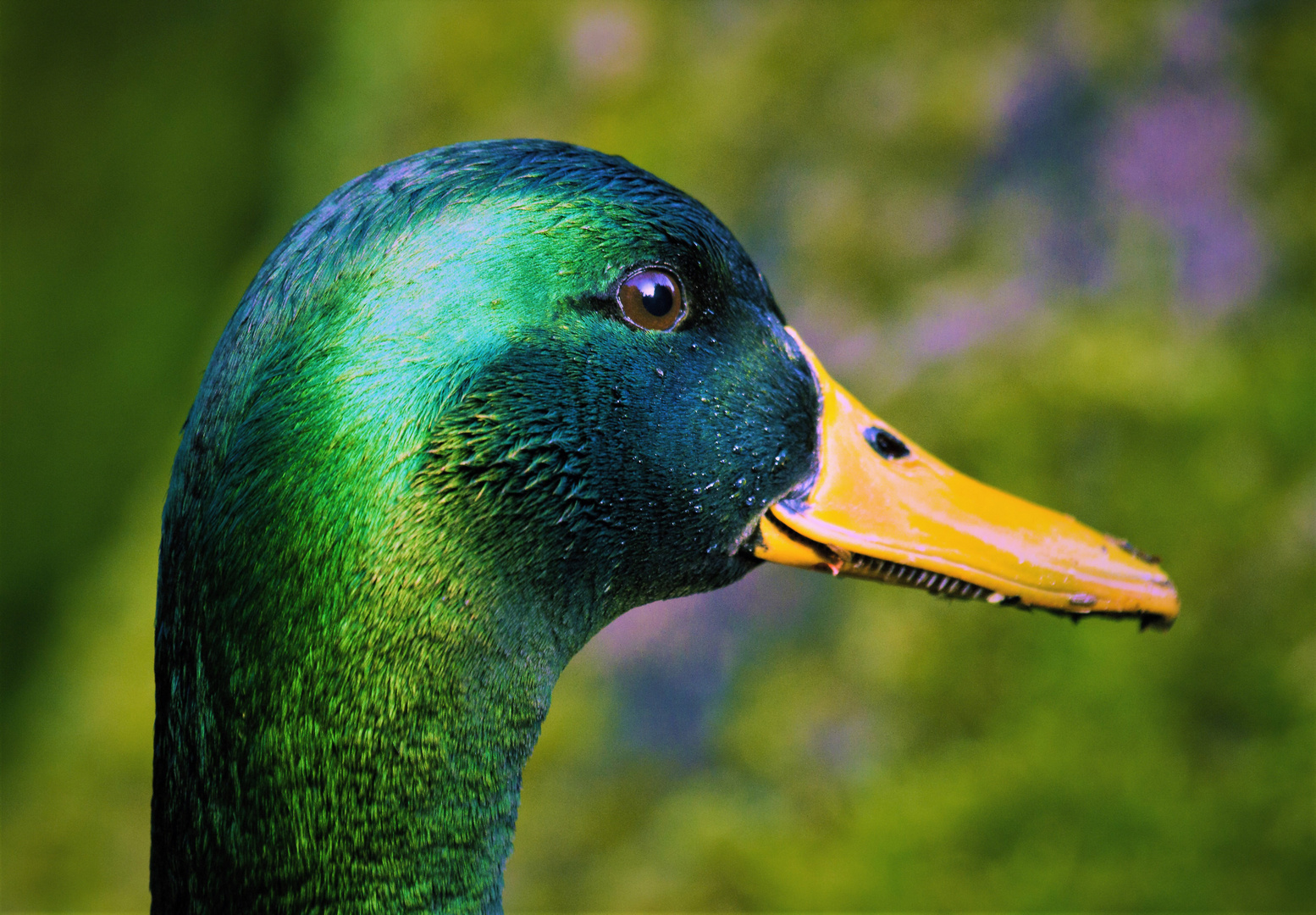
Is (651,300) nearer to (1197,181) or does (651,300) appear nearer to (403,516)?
(403,516)

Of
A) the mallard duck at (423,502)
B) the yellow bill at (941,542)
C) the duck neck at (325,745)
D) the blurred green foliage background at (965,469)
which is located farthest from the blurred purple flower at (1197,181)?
the duck neck at (325,745)

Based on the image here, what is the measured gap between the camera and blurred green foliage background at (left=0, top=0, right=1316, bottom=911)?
2.54 metres

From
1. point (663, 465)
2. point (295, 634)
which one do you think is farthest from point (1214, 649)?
point (295, 634)

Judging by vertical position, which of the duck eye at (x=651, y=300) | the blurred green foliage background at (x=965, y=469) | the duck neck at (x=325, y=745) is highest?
the blurred green foliage background at (x=965, y=469)

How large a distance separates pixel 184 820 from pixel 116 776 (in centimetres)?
307

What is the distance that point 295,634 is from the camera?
0.92 metres

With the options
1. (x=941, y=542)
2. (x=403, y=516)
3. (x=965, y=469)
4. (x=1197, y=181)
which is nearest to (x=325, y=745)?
(x=403, y=516)

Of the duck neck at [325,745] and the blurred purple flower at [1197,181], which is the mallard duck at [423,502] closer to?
the duck neck at [325,745]

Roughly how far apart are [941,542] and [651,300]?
0.36m

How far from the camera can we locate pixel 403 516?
36.8 inches

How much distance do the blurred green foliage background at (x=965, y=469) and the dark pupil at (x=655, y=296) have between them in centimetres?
178

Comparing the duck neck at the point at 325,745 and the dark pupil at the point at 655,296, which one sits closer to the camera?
the duck neck at the point at 325,745

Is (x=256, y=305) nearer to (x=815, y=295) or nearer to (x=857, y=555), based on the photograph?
(x=857, y=555)

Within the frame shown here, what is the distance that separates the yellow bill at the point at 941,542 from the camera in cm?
116
